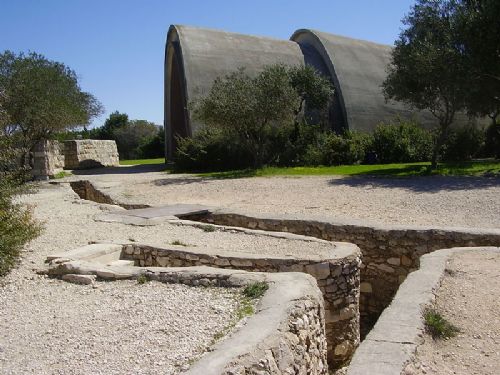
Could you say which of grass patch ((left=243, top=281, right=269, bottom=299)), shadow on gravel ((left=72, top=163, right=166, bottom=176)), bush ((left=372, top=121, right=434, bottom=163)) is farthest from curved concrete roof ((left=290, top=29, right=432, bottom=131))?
grass patch ((left=243, top=281, right=269, bottom=299))

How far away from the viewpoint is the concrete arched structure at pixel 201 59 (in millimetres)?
27734

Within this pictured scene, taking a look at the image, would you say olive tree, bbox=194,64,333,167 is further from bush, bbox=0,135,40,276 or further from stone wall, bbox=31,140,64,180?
bush, bbox=0,135,40,276

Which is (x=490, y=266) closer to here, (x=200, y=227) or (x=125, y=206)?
(x=200, y=227)

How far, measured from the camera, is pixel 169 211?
11.1 metres

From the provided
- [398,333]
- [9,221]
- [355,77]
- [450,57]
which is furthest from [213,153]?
[398,333]

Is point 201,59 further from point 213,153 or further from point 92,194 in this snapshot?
point 92,194

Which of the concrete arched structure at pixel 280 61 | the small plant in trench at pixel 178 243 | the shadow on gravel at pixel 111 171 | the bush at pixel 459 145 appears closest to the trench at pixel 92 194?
the small plant in trench at pixel 178 243

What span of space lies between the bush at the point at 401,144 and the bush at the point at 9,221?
67.7 ft

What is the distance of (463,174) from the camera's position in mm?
16953

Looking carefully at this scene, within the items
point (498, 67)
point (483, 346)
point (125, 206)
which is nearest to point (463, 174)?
point (498, 67)

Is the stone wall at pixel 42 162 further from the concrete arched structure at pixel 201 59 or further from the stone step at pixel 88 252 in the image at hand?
the stone step at pixel 88 252

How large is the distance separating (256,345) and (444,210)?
8.19 metres

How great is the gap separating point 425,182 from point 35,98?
15.7 meters

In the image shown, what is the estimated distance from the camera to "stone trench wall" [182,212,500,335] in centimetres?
777
